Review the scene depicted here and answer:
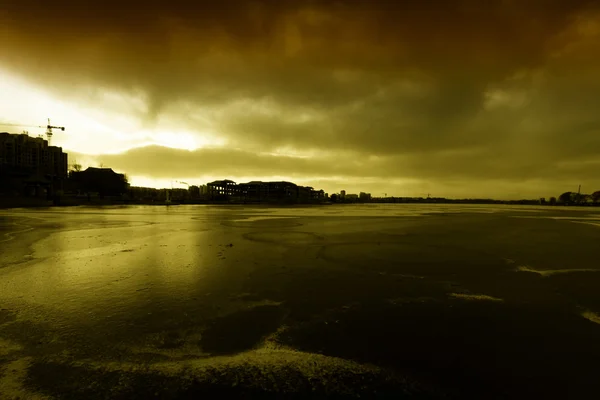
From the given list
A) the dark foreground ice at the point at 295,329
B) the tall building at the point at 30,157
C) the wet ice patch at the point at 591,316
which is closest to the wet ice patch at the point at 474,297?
the dark foreground ice at the point at 295,329

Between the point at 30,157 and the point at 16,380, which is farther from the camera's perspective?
the point at 30,157

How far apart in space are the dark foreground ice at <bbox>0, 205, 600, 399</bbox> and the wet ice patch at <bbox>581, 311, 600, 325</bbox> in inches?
2.2

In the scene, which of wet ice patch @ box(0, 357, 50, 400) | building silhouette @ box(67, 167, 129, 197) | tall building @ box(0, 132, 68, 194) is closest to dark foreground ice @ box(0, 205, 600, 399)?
wet ice patch @ box(0, 357, 50, 400)

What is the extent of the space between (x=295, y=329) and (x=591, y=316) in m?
7.24

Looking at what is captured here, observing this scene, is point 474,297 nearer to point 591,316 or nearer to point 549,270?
point 591,316

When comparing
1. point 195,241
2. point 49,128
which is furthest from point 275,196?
point 195,241

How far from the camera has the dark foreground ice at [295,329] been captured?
4246 millimetres

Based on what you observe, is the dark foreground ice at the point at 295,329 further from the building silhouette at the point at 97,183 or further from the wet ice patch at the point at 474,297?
the building silhouette at the point at 97,183

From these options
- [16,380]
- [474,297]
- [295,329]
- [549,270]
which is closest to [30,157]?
[16,380]

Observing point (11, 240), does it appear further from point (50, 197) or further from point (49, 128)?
point (49, 128)

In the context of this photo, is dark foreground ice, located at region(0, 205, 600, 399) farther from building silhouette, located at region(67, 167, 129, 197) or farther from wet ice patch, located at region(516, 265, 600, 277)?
building silhouette, located at region(67, 167, 129, 197)

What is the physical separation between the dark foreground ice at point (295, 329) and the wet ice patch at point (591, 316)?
0.18ft

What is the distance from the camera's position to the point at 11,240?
1723 cm

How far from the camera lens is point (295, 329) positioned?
6.06 m
